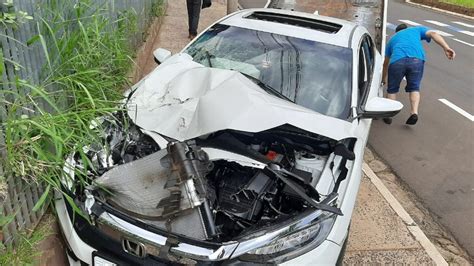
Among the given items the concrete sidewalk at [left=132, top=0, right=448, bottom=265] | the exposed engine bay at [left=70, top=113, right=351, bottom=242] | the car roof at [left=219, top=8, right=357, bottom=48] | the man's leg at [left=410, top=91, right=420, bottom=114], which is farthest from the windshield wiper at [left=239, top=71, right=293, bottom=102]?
the man's leg at [left=410, top=91, right=420, bottom=114]

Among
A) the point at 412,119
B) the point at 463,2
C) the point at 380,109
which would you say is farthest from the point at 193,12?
the point at 463,2

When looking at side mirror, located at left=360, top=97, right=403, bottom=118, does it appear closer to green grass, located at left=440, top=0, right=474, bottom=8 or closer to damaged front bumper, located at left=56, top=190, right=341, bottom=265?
damaged front bumper, located at left=56, top=190, right=341, bottom=265

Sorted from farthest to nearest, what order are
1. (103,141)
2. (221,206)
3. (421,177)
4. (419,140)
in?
(419,140), (421,177), (103,141), (221,206)

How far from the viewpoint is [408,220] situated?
3889 mm

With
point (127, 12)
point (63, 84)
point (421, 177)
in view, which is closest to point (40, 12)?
point (63, 84)

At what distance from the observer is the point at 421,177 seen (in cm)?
482

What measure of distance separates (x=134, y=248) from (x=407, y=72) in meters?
4.99

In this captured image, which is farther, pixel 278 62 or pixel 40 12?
pixel 278 62

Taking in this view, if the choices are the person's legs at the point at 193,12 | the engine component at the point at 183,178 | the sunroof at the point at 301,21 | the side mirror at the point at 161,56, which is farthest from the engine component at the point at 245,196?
the person's legs at the point at 193,12

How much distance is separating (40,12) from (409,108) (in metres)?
5.58

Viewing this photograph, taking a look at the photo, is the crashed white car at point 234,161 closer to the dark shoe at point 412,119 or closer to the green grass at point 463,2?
the dark shoe at point 412,119

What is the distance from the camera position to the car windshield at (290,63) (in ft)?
11.1

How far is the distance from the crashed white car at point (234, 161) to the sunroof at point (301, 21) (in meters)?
0.26

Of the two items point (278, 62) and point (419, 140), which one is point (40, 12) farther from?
point (419, 140)
